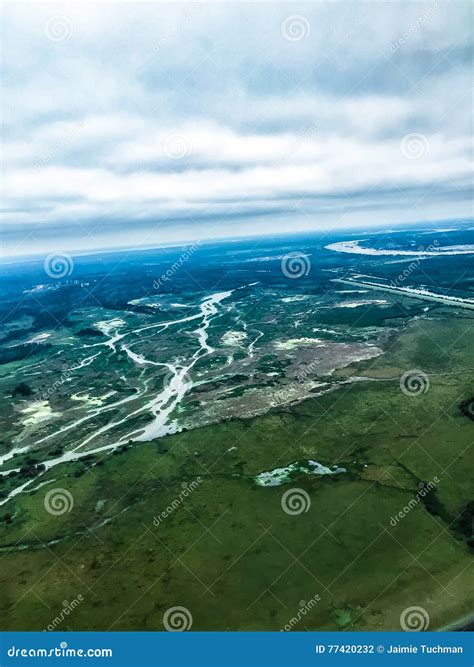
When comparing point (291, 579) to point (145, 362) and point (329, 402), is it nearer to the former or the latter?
point (329, 402)
